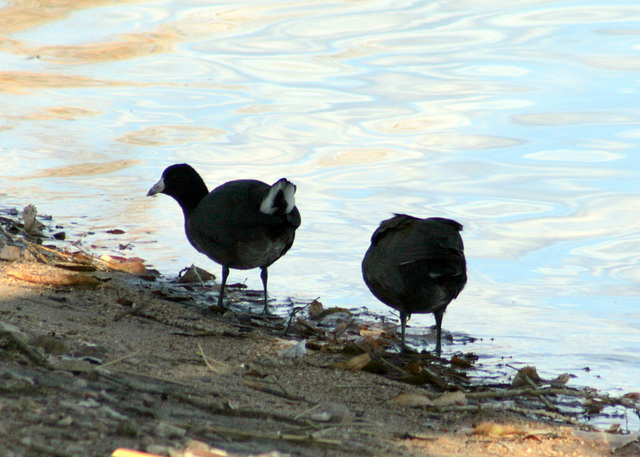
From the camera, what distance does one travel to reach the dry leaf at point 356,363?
460cm

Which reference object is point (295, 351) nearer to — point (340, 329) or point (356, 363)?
point (356, 363)

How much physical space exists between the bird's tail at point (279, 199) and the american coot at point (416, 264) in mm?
766

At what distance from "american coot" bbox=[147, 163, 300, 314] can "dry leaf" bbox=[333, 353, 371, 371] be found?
1.72m

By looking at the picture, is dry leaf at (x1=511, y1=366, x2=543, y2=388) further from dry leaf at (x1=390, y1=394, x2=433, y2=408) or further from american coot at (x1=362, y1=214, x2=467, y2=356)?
dry leaf at (x1=390, y1=394, x2=433, y2=408)

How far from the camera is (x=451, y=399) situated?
408 centimetres

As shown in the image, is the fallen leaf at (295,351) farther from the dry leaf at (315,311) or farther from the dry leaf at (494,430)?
the dry leaf at (315,311)

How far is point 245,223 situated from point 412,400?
2447mm

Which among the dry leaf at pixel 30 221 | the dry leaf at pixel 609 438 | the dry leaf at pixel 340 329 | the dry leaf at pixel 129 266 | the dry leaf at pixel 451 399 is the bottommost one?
the dry leaf at pixel 340 329

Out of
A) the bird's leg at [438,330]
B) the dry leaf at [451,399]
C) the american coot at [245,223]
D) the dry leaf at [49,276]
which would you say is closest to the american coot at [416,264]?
the bird's leg at [438,330]

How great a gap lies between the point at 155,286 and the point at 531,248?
3.65 metres

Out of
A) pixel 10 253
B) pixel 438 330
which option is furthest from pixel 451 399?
pixel 10 253

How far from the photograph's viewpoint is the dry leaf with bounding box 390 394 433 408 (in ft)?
13.2

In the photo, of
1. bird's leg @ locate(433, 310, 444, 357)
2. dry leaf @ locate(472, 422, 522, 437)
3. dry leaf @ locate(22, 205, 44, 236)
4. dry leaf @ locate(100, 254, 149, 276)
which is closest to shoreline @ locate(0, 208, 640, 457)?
dry leaf @ locate(472, 422, 522, 437)

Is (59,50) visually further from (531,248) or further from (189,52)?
(531,248)
